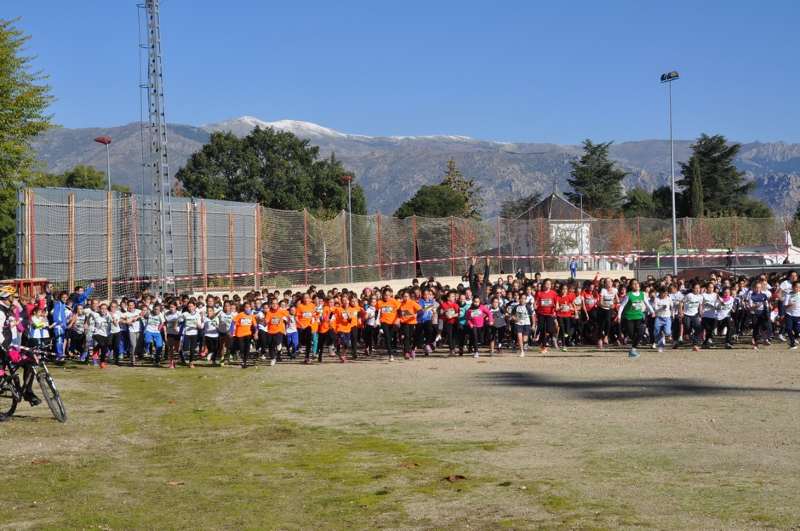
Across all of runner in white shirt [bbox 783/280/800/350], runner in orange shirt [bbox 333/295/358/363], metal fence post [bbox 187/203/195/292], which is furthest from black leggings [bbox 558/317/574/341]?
metal fence post [bbox 187/203/195/292]

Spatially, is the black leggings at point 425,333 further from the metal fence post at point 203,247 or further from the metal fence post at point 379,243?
the metal fence post at point 379,243

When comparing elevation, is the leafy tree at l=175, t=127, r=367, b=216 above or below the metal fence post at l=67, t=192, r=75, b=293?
above

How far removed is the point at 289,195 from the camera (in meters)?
92.9

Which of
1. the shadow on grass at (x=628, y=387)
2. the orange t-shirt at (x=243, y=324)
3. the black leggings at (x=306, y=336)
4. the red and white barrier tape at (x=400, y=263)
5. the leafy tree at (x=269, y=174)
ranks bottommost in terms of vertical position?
the shadow on grass at (x=628, y=387)

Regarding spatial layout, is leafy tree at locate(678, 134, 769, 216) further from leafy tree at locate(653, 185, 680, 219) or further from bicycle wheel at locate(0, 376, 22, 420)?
bicycle wheel at locate(0, 376, 22, 420)

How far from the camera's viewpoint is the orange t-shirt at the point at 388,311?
80.4 feet

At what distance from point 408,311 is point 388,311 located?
1.72ft

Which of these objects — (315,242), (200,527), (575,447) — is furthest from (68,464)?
(315,242)

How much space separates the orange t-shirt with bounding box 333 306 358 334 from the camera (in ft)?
80.3

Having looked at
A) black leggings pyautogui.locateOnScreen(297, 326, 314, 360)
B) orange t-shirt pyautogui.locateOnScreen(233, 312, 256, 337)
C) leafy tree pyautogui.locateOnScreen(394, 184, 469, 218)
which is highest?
leafy tree pyautogui.locateOnScreen(394, 184, 469, 218)

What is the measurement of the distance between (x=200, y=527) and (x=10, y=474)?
11.4ft

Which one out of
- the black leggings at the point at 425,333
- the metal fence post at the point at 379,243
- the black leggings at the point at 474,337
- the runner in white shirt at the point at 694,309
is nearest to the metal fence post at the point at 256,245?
the metal fence post at the point at 379,243

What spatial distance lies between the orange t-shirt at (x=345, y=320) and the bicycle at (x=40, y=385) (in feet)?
32.9

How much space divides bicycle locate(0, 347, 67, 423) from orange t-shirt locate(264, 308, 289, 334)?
29.1 ft
